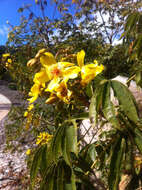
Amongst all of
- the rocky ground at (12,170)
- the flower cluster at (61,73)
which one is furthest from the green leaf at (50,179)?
the rocky ground at (12,170)

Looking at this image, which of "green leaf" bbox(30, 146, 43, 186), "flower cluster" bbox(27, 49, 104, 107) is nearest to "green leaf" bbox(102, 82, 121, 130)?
"flower cluster" bbox(27, 49, 104, 107)

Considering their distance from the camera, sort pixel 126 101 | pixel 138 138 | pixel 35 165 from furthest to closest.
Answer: pixel 35 165
pixel 138 138
pixel 126 101

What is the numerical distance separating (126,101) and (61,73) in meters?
0.25

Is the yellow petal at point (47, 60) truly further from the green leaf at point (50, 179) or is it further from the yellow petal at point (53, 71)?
the green leaf at point (50, 179)

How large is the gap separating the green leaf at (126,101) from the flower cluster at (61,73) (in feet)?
0.41

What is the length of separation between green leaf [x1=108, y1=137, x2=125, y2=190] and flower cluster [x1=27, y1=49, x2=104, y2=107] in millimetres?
229

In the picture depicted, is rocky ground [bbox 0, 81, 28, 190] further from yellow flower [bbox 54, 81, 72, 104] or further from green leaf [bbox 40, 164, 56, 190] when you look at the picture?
yellow flower [bbox 54, 81, 72, 104]

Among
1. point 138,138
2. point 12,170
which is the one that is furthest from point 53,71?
point 12,170

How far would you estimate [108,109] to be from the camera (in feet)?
1.53

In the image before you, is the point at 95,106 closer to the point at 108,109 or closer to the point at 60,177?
the point at 108,109

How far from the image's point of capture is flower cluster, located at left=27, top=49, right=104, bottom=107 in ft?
1.98

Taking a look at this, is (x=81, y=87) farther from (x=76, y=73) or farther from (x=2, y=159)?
(x=2, y=159)

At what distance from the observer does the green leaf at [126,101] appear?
1.44 feet

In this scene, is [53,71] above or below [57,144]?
above
